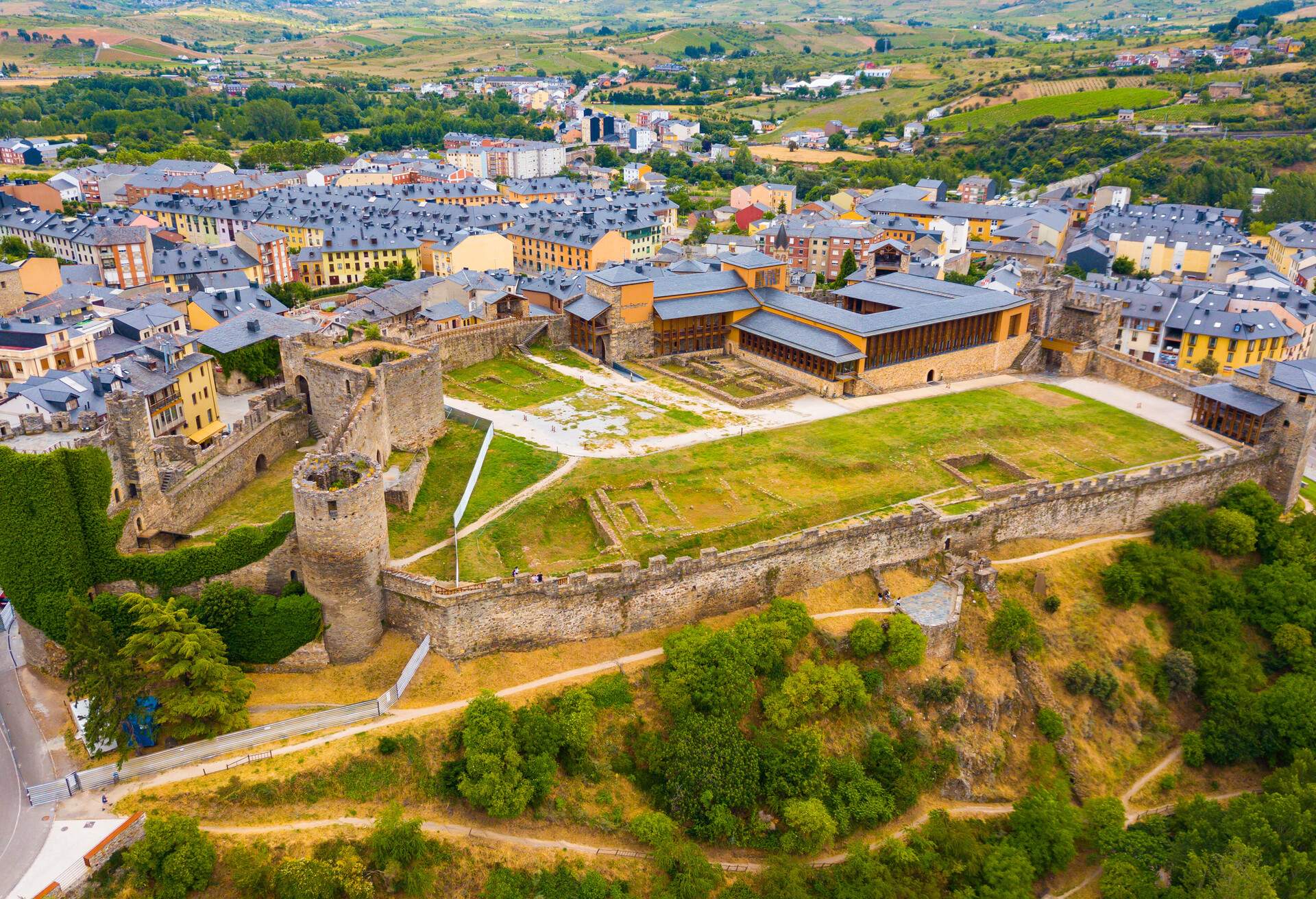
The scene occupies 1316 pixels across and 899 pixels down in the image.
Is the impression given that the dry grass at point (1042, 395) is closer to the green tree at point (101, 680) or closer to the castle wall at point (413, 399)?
the castle wall at point (413, 399)

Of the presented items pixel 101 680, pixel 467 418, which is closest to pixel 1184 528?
pixel 467 418

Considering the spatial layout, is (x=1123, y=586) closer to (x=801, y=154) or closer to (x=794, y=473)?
(x=794, y=473)

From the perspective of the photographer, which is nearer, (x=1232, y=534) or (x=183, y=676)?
(x=183, y=676)

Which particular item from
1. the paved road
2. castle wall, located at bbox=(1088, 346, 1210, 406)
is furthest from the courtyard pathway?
the paved road

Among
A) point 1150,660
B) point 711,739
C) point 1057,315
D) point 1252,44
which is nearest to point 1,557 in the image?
point 711,739

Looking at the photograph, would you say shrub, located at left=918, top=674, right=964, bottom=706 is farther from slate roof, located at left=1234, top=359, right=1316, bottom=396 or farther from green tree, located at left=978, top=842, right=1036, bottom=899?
slate roof, located at left=1234, top=359, right=1316, bottom=396

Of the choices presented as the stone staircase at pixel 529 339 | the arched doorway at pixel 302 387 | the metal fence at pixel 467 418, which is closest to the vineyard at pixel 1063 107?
the stone staircase at pixel 529 339
